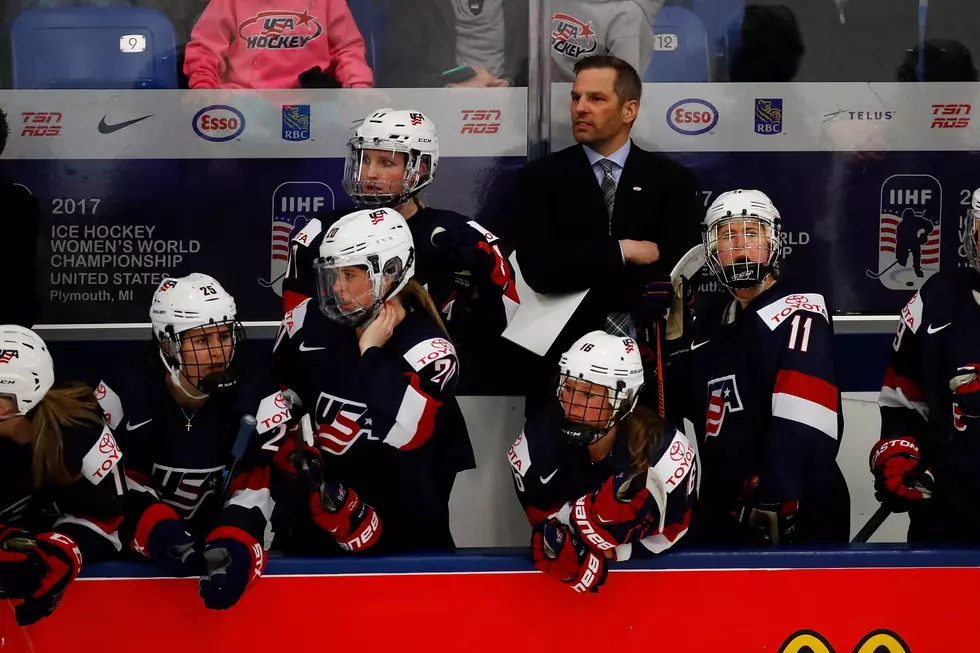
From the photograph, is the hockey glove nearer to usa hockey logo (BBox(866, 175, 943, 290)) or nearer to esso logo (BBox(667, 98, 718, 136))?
esso logo (BBox(667, 98, 718, 136))

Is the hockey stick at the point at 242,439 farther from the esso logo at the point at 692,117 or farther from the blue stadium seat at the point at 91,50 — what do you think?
the esso logo at the point at 692,117

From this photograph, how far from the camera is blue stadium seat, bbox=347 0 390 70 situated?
4.38 meters

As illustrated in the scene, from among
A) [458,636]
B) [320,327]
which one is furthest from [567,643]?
[320,327]

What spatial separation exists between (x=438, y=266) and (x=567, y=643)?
1253mm

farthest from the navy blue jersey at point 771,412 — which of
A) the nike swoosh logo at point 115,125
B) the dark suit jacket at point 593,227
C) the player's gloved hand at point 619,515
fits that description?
the nike swoosh logo at point 115,125

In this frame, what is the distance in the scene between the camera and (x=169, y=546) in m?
2.90

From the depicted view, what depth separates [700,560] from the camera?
9.84ft

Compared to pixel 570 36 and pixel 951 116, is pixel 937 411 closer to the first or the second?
pixel 951 116

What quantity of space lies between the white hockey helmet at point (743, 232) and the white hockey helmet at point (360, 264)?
89 cm

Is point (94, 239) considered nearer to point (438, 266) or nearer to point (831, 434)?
point (438, 266)

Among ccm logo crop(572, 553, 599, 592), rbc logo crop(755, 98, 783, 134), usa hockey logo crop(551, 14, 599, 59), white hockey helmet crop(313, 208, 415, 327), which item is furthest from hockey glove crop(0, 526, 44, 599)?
rbc logo crop(755, 98, 783, 134)

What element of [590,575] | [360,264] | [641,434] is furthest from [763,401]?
[360,264]

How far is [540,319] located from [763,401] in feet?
2.62

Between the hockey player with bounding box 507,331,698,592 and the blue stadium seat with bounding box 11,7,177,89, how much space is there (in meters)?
2.04
